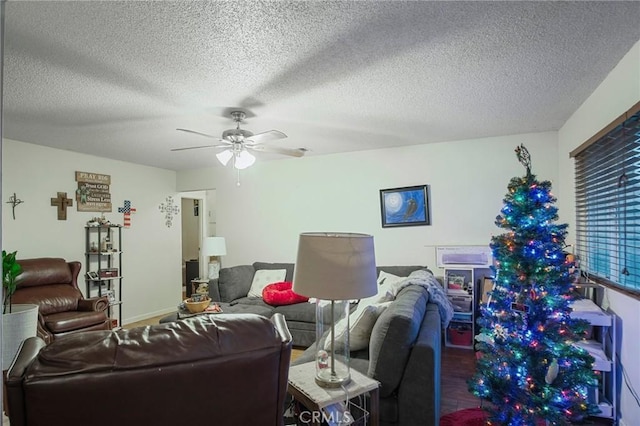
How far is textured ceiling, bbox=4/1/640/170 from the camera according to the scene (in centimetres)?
162

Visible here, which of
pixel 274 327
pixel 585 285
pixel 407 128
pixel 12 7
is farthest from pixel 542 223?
pixel 12 7

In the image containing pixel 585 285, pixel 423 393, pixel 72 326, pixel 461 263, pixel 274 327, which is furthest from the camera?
pixel 461 263

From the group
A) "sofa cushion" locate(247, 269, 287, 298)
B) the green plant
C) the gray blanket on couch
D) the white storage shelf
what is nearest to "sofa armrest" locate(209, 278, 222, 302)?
"sofa cushion" locate(247, 269, 287, 298)

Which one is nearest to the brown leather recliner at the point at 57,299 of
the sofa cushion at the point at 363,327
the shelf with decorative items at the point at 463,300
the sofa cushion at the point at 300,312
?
the sofa cushion at the point at 300,312

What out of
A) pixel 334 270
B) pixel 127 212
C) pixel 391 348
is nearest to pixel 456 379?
pixel 391 348

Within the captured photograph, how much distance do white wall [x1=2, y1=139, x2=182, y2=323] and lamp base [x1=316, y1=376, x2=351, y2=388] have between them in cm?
404

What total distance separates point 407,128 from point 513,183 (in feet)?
5.52

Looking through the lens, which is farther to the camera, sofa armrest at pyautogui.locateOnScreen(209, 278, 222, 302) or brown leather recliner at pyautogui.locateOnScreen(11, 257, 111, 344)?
sofa armrest at pyautogui.locateOnScreen(209, 278, 222, 302)

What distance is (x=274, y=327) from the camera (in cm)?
108

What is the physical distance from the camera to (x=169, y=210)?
580 cm

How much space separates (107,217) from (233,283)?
82.2 inches

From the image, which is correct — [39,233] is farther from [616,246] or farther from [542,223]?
[616,246]

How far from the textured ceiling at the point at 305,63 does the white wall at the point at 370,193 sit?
618mm

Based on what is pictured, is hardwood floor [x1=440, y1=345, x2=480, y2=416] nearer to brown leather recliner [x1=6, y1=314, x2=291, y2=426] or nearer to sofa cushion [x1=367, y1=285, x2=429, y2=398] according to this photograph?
sofa cushion [x1=367, y1=285, x2=429, y2=398]
